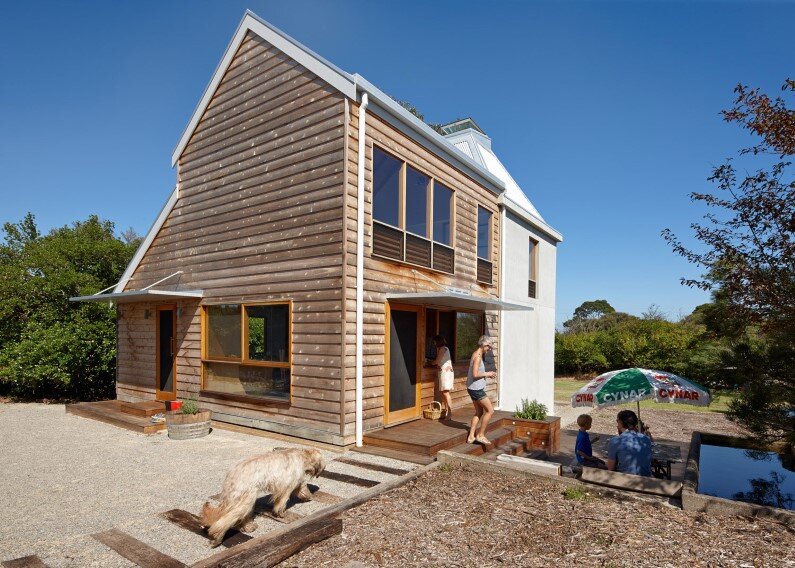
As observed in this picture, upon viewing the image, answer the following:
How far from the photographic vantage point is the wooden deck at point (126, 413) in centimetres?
912

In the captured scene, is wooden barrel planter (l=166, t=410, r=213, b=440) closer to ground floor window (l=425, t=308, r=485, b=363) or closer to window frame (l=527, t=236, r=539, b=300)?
ground floor window (l=425, t=308, r=485, b=363)

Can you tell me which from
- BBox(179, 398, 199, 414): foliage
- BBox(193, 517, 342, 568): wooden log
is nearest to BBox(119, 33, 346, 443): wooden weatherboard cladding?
BBox(179, 398, 199, 414): foliage

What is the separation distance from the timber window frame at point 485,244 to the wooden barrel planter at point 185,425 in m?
6.86

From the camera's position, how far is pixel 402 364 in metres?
8.70

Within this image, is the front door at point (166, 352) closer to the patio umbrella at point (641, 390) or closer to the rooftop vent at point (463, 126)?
the patio umbrella at point (641, 390)

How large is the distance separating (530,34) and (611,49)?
1513mm

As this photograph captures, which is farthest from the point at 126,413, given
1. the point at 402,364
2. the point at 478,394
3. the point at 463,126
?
the point at 463,126

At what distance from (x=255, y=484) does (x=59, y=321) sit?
13.0 metres

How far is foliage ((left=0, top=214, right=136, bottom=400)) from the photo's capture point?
13102 millimetres

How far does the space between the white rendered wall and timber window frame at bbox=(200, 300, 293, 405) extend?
6.22 m

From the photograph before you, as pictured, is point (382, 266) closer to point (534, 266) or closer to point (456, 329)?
point (456, 329)

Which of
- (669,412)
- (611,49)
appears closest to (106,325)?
(611,49)

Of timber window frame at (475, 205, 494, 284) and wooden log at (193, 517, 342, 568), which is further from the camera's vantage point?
timber window frame at (475, 205, 494, 284)

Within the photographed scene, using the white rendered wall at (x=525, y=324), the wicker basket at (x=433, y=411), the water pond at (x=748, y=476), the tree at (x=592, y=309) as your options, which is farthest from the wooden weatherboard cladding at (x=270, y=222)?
the tree at (x=592, y=309)
